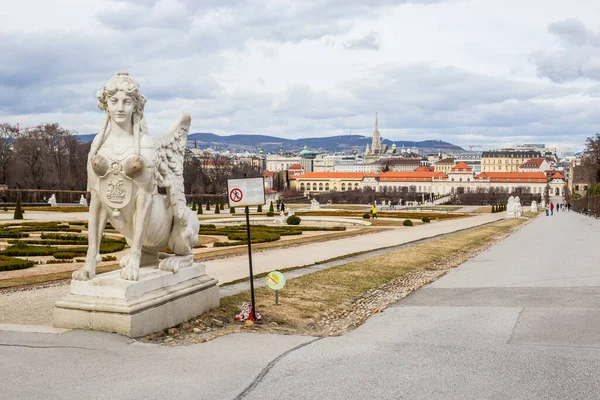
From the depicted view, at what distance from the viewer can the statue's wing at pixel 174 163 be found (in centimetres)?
734

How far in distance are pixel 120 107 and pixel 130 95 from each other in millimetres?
181

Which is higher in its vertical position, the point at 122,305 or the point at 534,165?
the point at 534,165

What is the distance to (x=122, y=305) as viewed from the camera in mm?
6562

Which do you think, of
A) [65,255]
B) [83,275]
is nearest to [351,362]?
[83,275]

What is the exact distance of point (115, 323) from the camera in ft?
21.4

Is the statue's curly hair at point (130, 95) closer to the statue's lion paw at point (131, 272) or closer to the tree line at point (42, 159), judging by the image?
the statue's lion paw at point (131, 272)

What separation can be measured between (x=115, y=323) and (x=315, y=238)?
17.2 meters

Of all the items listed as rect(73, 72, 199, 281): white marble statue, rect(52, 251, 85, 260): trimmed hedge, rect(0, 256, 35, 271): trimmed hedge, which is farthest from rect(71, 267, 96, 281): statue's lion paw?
rect(52, 251, 85, 260): trimmed hedge

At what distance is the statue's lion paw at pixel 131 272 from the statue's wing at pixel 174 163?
99 centimetres

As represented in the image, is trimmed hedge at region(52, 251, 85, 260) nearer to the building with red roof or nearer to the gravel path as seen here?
the gravel path

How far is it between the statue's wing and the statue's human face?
49cm

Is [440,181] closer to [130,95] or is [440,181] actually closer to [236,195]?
[236,195]

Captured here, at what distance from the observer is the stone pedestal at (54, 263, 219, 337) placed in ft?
21.5

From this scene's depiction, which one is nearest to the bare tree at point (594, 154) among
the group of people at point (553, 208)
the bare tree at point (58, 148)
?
the group of people at point (553, 208)
